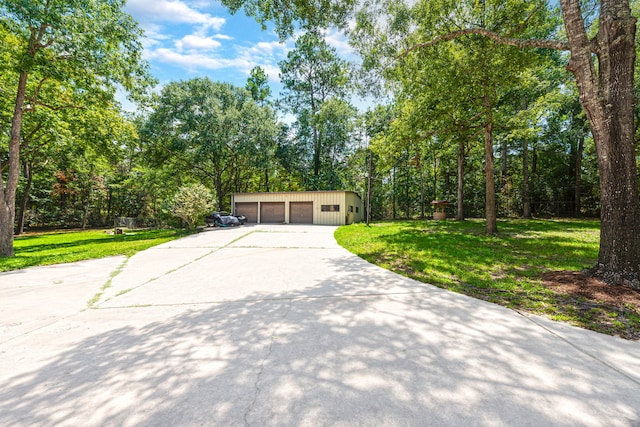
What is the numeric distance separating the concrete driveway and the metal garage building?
1598cm

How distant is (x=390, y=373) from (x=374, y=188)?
90.0 feet

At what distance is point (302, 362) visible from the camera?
200 centimetres

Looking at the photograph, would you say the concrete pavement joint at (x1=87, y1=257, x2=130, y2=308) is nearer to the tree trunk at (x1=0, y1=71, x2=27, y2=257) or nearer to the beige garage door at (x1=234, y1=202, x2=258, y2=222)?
the tree trunk at (x1=0, y1=71, x2=27, y2=257)

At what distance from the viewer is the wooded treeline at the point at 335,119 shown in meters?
7.87

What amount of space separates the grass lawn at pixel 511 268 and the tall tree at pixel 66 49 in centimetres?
1021

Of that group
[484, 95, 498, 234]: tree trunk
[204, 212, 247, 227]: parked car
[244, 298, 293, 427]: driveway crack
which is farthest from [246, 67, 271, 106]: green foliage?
[244, 298, 293, 427]: driveway crack

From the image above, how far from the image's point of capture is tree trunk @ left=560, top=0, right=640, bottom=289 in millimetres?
3893

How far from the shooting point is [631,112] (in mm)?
3973

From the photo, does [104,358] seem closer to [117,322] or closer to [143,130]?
[117,322]

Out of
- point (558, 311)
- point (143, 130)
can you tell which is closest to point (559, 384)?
point (558, 311)

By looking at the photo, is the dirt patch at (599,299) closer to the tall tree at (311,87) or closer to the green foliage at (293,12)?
the green foliage at (293,12)

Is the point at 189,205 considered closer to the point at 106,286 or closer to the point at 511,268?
the point at 106,286

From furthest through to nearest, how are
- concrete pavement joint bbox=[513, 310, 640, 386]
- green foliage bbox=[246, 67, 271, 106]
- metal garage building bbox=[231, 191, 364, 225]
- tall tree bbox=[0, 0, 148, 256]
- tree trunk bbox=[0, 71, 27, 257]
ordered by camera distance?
green foliage bbox=[246, 67, 271, 106]
metal garage building bbox=[231, 191, 364, 225]
tree trunk bbox=[0, 71, 27, 257]
tall tree bbox=[0, 0, 148, 256]
concrete pavement joint bbox=[513, 310, 640, 386]

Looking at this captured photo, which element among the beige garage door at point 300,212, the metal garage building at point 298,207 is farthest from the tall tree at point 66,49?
the beige garage door at point 300,212
